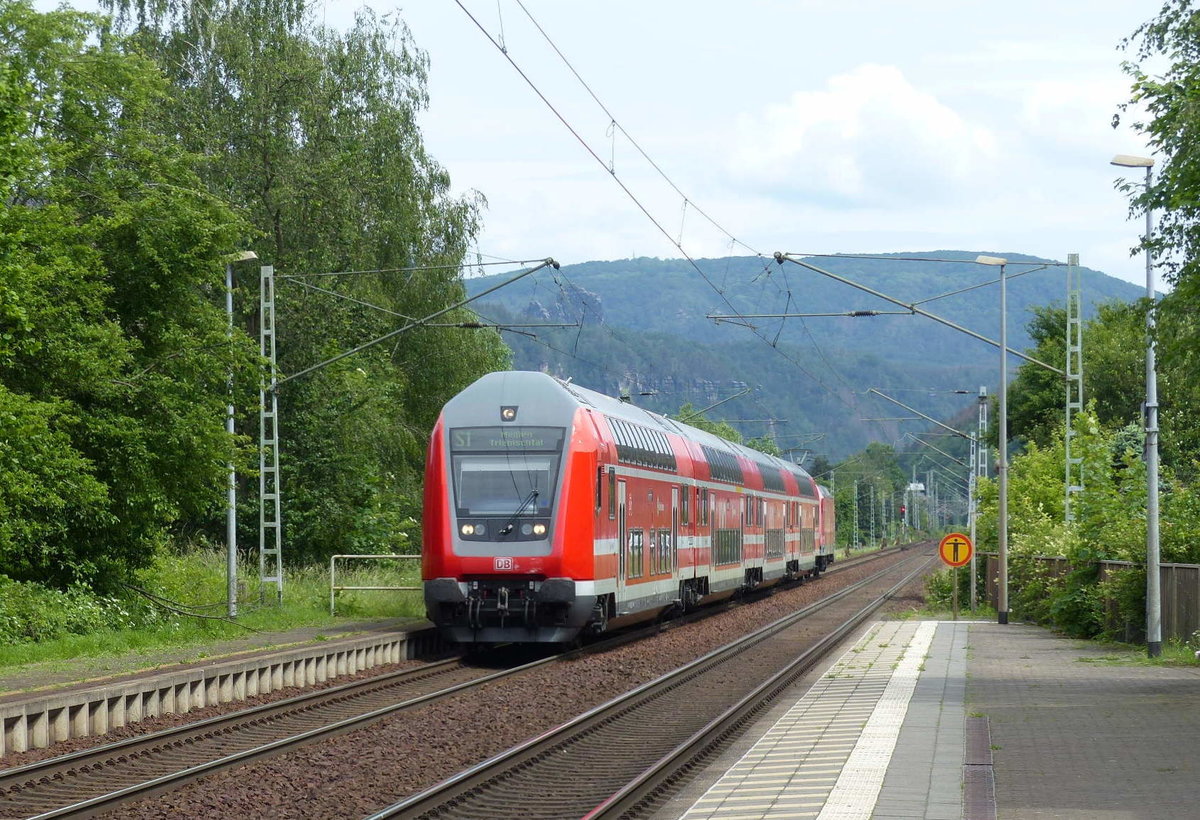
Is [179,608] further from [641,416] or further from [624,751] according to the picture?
[624,751]

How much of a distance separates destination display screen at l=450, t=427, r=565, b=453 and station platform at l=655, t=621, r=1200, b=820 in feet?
16.6

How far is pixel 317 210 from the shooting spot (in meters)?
40.8

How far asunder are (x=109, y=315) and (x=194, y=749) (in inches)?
597

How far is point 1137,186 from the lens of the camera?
18719 millimetres

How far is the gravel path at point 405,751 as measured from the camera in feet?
36.3

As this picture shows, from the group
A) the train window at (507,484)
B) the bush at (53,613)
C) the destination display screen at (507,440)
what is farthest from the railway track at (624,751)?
the bush at (53,613)

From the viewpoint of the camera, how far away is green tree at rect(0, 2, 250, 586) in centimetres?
2530

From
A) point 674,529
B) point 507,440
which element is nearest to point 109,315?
point 507,440

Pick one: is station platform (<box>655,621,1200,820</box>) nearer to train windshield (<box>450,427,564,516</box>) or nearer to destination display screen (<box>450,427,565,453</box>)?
train windshield (<box>450,427,564,516</box>)

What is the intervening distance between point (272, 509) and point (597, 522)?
19.5 m

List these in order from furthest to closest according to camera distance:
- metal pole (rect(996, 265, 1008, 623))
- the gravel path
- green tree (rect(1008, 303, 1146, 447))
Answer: green tree (rect(1008, 303, 1146, 447)), metal pole (rect(996, 265, 1008, 623)), the gravel path

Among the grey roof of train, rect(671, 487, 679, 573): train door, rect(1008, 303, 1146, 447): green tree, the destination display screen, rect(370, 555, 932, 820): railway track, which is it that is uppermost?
rect(1008, 303, 1146, 447): green tree

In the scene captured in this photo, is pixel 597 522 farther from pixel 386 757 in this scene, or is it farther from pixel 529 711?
pixel 386 757

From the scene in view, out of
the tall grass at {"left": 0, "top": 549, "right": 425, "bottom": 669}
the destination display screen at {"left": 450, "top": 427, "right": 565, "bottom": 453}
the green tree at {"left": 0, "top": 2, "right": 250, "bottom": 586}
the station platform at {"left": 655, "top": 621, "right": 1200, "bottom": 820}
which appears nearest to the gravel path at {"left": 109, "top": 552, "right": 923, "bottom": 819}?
the station platform at {"left": 655, "top": 621, "right": 1200, "bottom": 820}
